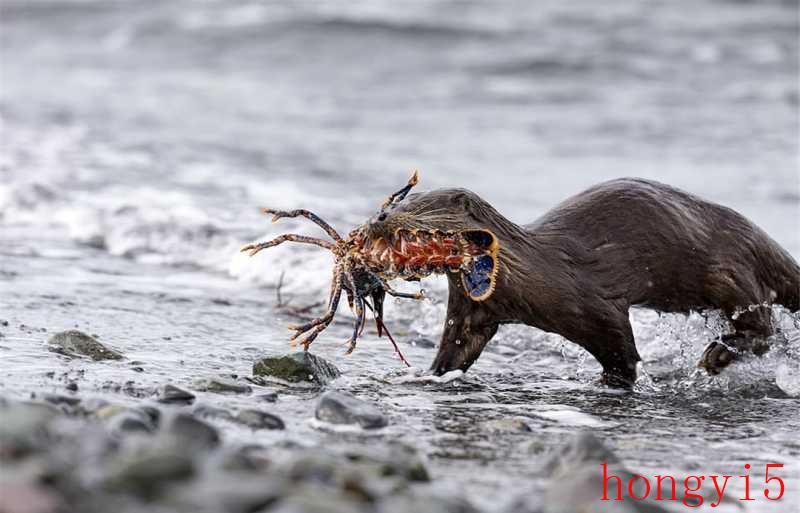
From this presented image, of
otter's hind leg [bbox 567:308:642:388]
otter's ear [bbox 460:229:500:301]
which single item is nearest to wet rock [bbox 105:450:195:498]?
otter's ear [bbox 460:229:500:301]

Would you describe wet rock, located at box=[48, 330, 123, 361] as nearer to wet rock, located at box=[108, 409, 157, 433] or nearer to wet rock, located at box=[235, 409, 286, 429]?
wet rock, located at box=[235, 409, 286, 429]

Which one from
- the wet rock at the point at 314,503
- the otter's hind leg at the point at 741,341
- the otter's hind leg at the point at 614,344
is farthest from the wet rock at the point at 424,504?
the otter's hind leg at the point at 741,341

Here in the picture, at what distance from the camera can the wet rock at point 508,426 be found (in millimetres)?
4164

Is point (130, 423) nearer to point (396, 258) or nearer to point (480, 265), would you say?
point (396, 258)

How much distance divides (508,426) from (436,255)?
660 millimetres

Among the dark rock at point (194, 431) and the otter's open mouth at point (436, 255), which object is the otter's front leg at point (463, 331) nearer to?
the otter's open mouth at point (436, 255)

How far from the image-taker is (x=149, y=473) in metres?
2.75

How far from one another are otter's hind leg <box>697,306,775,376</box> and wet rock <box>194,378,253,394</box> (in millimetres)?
2055

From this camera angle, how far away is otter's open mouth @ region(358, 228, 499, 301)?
4352mm

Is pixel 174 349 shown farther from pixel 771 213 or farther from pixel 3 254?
pixel 771 213

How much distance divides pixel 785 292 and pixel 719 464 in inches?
67.0

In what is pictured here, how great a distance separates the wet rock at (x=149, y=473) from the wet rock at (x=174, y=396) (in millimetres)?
1325

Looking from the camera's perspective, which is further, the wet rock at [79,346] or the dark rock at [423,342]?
the dark rock at [423,342]

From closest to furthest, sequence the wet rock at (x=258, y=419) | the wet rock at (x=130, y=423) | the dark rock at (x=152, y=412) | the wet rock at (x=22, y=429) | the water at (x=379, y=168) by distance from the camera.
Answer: the wet rock at (x=22, y=429) → the wet rock at (x=130, y=423) → the dark rock at (x=152, y=412) → the wet rock at (x=258, y=419) → the water at (x=379, y=168)
